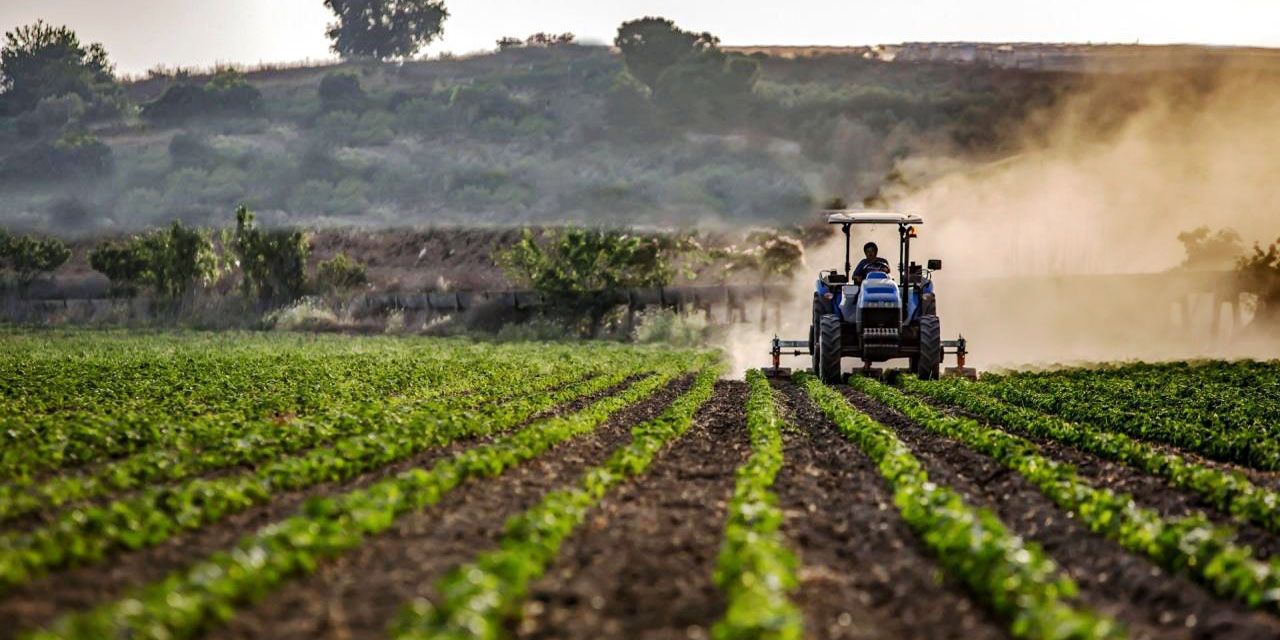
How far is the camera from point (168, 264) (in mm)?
79688

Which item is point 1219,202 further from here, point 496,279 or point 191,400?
point 191,400

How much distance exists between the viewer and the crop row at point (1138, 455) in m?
15.5

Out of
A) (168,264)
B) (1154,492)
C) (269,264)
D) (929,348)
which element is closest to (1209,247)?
(929,348)

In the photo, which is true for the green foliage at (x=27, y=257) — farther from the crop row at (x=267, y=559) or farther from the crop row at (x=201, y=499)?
the crop row at (x=267, y=559)

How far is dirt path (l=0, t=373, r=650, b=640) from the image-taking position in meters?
10.1

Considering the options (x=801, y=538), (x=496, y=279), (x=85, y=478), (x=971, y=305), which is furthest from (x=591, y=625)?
(x=496, y=279)

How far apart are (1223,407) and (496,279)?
70995 mm

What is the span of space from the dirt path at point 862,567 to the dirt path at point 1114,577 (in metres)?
1.16

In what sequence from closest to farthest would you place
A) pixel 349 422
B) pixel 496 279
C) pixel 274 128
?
1. pixel 349 422
2. pixel 496 279
3. pixel 274 128

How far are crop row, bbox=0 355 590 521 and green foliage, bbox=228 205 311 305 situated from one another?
51.8 meters

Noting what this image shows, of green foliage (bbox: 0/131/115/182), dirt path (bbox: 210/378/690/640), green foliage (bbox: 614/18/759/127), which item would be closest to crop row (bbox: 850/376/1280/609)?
dirt path (bbox: 210/378/690/640)

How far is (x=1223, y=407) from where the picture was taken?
2912 centimetres

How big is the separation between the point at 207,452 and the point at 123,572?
7.93 m

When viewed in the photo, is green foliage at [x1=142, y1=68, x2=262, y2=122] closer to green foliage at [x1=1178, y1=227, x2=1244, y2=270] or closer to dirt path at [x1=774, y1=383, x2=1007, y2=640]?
green foliage at [x1=1178, y1=227, x2=1244, y2=270]
